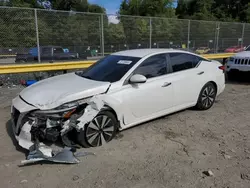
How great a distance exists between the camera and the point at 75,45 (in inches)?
343

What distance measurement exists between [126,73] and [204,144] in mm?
1868

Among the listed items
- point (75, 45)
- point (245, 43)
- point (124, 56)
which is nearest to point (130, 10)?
point (245, 43)

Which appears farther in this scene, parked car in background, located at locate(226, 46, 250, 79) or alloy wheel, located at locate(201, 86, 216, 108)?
parked car in background, located at locate(226, 46, 250, 79)

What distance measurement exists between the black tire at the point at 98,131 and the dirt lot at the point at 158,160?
0.16 meters

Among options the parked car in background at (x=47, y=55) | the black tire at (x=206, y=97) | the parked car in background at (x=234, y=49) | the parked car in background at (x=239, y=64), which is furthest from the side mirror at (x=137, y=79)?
the parked car in background at (x=234, y=49)

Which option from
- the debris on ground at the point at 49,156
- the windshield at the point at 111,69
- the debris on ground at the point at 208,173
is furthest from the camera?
the windshield at the point at 111,69

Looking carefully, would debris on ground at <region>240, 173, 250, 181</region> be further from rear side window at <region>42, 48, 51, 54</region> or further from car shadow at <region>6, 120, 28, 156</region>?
rear side window at <region>42, 48, 51, 54</region>

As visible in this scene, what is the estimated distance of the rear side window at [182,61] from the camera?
5.38m

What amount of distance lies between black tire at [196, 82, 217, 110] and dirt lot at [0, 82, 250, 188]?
65 cm

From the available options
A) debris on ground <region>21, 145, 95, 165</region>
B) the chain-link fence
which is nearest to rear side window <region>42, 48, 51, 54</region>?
the chain-link fence

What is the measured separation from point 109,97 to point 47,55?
4726 millimetres

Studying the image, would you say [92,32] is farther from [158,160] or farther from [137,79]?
[158,160]

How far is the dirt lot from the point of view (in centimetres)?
318

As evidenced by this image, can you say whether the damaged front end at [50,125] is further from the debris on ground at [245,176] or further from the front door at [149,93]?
the debris on ground at [245,176]
